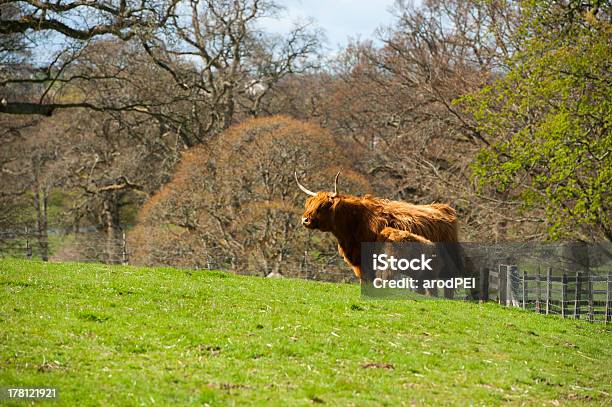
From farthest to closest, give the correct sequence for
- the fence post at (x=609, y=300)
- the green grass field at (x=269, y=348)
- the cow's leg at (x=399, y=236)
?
the fence post at (x=609, y=300) < the cow's leg at (x=399, y=236) < the green grass field at (x=269, y=348)

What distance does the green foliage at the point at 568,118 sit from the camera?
2081 centimetres

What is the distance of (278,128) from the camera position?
32.1 meters

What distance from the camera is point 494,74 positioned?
33.9 meters

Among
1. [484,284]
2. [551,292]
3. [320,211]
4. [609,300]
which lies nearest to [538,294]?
[551,292]

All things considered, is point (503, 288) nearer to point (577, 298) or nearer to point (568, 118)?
point (577, 298)

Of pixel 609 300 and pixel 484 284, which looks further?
pixel 609 300

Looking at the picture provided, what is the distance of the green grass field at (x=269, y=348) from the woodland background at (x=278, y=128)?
9.22 meters

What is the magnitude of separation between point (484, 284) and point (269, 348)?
9323 millimetres

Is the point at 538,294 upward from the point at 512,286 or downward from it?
downward

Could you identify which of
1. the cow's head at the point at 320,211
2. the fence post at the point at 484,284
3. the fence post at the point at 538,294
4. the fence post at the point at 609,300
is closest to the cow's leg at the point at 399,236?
the cow's head at the point at 320,211

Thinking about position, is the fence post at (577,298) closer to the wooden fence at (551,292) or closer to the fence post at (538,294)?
the wooden fence at (551,292)

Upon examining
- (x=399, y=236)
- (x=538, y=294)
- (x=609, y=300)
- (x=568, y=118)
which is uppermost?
(x=568, y=118)

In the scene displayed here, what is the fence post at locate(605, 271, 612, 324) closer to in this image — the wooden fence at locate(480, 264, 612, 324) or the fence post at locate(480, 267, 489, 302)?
the wooden fence at locate(480, 264, 612, 324)

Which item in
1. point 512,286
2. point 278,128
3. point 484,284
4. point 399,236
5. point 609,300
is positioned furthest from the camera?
point 278,128
